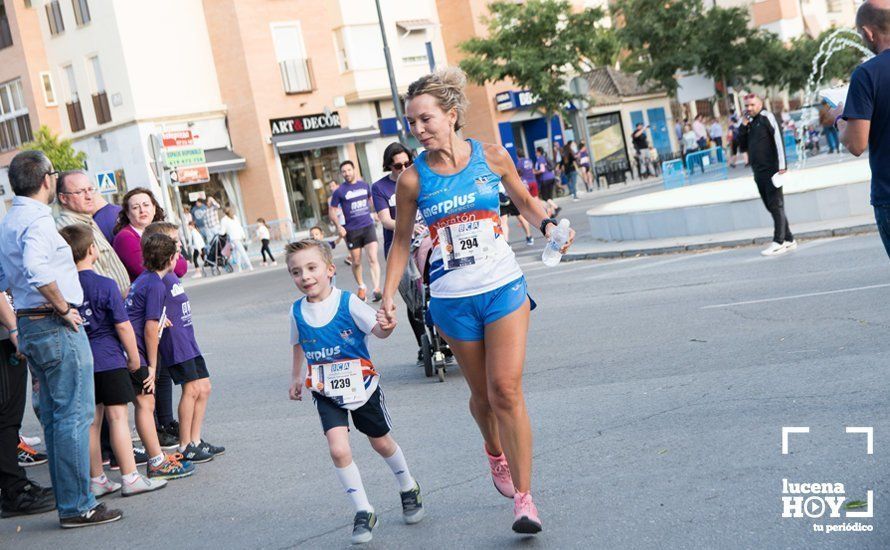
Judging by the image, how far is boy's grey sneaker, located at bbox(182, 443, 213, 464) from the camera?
→ 7.51 m

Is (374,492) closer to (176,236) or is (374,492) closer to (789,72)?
(176,236)

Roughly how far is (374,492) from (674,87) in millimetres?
42558

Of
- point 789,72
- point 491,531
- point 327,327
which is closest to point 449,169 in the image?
point 327,327

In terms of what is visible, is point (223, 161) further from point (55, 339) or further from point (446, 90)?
point (446, 90)

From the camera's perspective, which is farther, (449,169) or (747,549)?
(449,169)

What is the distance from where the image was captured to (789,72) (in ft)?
159

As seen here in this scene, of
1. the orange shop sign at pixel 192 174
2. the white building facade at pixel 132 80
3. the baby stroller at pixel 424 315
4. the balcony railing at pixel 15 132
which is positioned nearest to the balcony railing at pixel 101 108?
the white building facade at pixel 132 80

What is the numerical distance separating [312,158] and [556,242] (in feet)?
131

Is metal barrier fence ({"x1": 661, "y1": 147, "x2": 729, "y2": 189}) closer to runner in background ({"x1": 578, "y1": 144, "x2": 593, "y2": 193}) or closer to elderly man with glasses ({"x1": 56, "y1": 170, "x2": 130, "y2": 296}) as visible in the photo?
runner in background ({"x1": 578, "y1": 144, "x2": 593, "y2": 193})

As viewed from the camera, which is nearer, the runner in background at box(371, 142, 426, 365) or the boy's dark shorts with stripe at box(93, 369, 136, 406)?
the boy's dark shorts with stripe at box(93, 369, 136, 406)

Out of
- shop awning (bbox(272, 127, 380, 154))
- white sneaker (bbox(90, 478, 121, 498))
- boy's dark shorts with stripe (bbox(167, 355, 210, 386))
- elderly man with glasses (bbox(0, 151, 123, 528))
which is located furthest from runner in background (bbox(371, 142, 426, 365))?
shop awning (bbox(272, 127, 380, 154))

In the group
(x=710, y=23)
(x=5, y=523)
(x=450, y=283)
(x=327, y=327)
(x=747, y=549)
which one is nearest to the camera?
(x=747, y=549)

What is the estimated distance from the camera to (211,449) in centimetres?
771

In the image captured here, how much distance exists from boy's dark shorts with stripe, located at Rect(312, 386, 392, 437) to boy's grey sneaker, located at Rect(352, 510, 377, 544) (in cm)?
41
